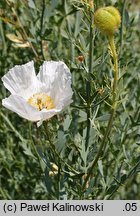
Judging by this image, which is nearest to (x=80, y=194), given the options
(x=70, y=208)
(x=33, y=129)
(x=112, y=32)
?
(x=70, y=208)

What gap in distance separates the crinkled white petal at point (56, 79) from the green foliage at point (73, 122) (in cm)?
4

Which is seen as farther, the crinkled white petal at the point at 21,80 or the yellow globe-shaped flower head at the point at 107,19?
the crinkled white petal at the point at 21,80

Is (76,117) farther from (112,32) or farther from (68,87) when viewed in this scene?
(112,32)

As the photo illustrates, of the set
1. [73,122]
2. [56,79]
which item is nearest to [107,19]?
[56,79]

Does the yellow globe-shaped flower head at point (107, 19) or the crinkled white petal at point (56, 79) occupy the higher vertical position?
the yellow globe-shaped flower head at point (107, 19)

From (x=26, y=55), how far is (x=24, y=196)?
0.46 metres

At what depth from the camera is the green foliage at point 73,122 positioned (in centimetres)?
96

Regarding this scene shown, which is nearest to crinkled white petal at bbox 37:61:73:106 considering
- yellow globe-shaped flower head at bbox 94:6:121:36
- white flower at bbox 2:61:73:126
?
white flower at bbox 2:61:73:126

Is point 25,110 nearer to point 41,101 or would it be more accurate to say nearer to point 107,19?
point 41,101

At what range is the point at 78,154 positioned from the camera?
1.06 meters

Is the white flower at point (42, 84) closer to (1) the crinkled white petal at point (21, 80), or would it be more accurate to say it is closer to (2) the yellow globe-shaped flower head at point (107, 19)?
(1) the crinkled white petal at point (21, 80)

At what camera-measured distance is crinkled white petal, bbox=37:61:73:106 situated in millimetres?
895

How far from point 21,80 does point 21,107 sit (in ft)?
0.41

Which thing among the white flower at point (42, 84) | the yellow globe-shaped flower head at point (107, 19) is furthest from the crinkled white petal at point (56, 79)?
the yellow globe-shaped flower head at point (107, 19)
